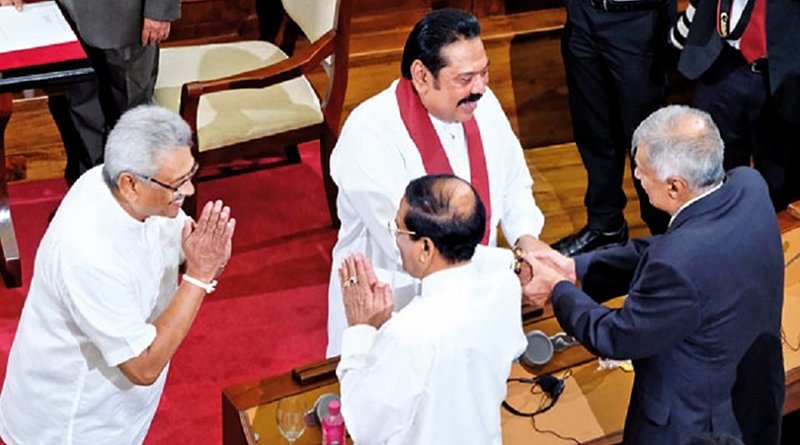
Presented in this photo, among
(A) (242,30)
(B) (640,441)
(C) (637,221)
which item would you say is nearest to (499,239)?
(C) (637,221)

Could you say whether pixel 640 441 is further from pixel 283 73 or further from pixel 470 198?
pixel 283 73

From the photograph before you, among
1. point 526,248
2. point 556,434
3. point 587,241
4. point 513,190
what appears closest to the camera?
point 556,434

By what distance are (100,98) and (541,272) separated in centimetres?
205

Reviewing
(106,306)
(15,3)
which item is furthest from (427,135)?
(15,3)

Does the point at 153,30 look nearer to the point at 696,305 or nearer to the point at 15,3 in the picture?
the point at 15,3

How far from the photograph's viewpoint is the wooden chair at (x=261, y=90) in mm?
4316

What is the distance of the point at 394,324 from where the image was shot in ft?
8.68

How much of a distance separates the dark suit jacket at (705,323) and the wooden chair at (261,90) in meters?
1.58

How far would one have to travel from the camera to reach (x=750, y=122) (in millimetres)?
4293

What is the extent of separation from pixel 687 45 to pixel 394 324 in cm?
207

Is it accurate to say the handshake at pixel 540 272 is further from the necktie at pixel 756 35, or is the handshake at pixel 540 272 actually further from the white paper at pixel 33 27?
the white paper at pixel 33 27

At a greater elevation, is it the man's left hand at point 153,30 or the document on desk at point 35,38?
the document on desk at point 35,38

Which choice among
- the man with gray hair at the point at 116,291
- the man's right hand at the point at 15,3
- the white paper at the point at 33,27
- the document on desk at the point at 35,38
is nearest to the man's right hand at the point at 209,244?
the man with gray hair at the point at 116,291

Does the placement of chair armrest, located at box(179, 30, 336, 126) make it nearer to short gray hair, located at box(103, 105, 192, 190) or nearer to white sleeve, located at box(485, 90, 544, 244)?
white sleeve, located at box(485, 90, 544, 244)
